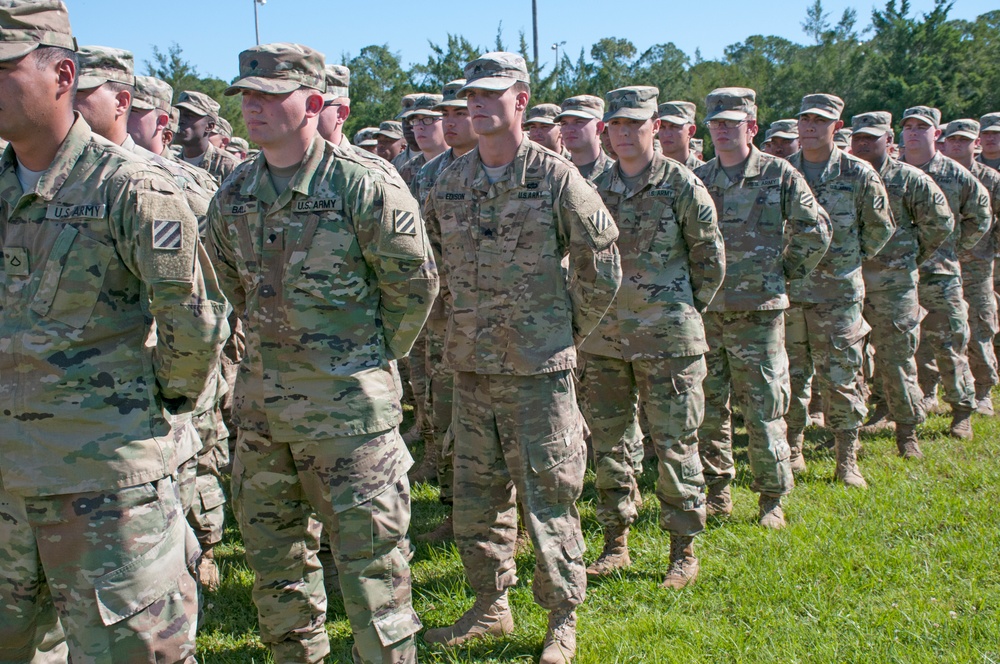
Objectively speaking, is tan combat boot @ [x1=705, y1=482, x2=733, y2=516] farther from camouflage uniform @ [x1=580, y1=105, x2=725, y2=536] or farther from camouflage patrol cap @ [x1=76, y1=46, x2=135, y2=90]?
camouflage patrol cap @ [x1=76, y1=46, x2=135, y2=90]

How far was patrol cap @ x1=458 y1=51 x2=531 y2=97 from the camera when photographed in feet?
14.1

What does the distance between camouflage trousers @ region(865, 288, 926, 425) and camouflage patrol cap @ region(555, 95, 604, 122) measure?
291 cm

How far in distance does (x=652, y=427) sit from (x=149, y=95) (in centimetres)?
362

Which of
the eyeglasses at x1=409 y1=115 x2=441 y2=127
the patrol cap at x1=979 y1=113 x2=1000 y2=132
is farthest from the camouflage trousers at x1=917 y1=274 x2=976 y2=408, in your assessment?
the eyeglasses at x1=409 y1=115 x2=441 y2=127

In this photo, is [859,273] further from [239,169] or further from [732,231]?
[239,169]

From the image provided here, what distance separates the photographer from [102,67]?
4492 mm

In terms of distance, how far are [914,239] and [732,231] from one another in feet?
8.50

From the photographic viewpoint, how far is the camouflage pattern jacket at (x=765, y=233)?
614 cm

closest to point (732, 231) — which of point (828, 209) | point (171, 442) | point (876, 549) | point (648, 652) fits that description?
point (828, 209)

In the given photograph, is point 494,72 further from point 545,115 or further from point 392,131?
point 392,131

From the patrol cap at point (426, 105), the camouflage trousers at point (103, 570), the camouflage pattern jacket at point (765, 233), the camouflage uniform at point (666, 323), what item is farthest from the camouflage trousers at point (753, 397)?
the camouflage trousers at point (103, 570)

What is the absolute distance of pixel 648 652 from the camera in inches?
174

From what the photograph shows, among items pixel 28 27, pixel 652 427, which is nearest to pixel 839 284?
pixel 652 427

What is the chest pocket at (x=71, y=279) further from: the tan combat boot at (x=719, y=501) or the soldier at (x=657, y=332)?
the tan combat boot at (x=719, y=501)
